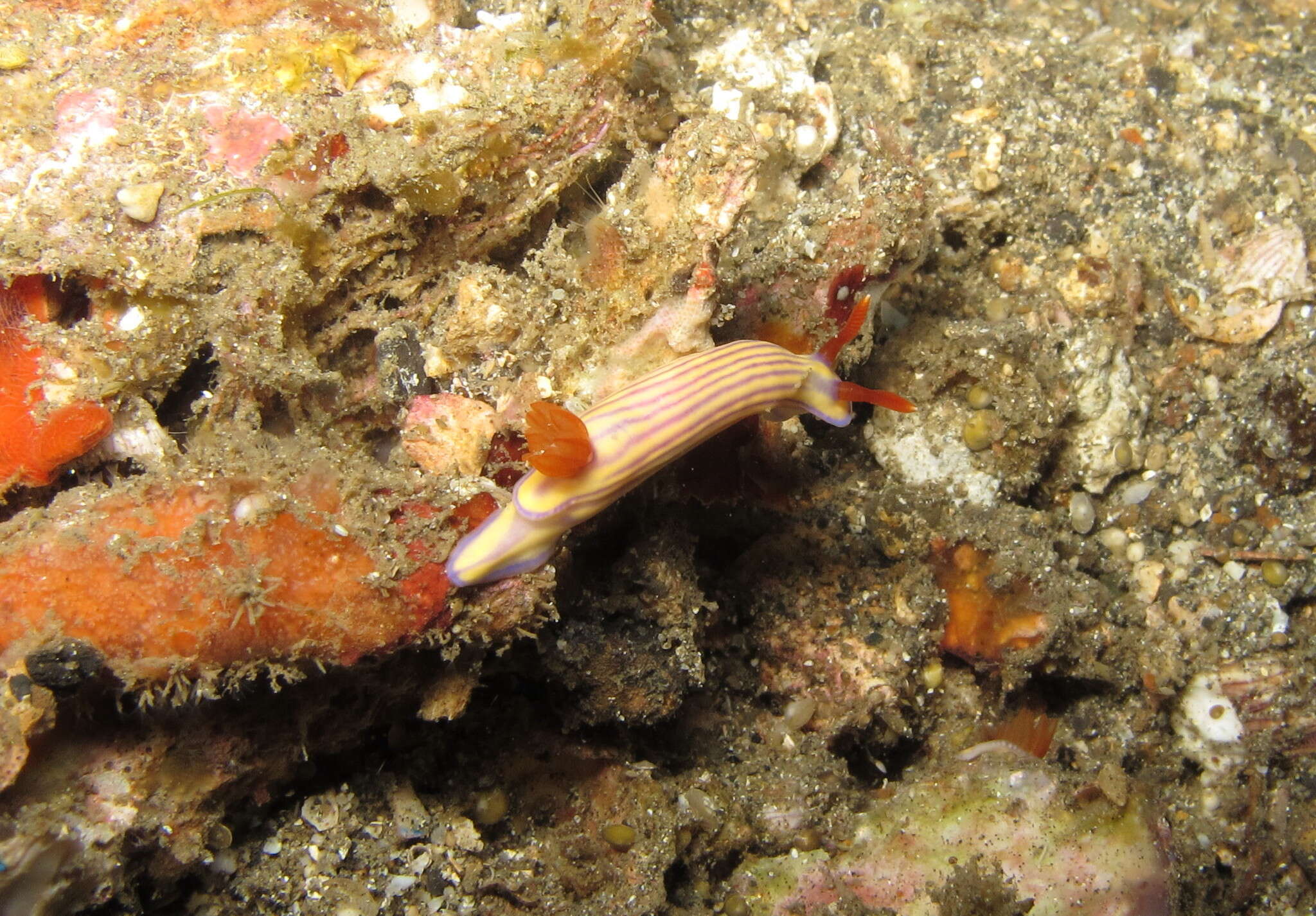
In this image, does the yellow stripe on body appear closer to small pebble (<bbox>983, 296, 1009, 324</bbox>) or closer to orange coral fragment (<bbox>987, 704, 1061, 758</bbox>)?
small pebble (<bbox>983, 296, 1009, 324</bbox>)

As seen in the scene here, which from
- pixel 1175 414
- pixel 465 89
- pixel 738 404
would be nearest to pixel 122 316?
pixel 465 89

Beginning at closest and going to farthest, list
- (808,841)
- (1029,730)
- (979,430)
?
(808,841)
(979,430)
(1029,730)

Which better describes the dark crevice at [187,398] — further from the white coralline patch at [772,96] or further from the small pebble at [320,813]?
the white coralline patch at [772,96]

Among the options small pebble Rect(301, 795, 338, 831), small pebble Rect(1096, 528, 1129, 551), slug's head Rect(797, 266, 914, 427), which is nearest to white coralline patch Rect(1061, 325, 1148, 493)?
small pebble Rect(1096, 528, 1129, 551)

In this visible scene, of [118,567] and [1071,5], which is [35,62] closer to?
[118,567]

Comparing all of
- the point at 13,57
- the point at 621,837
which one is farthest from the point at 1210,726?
the point at 13,57

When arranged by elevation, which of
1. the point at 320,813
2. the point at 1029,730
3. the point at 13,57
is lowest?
the point at 1029,730

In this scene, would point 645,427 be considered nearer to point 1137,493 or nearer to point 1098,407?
point 1098,407
